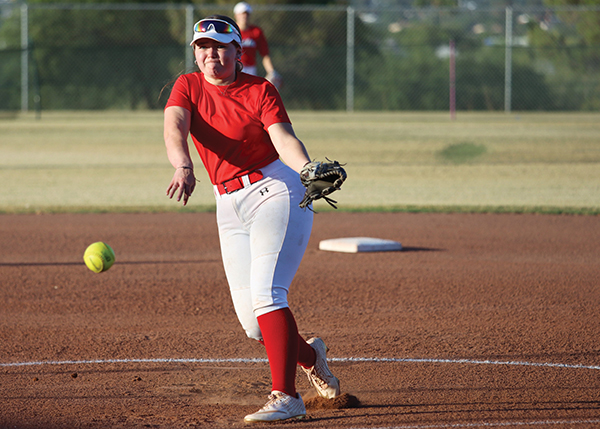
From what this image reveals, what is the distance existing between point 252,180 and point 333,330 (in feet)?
6.70

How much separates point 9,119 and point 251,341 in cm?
2098

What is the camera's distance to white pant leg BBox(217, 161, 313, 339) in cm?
377

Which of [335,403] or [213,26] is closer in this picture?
[213,26]

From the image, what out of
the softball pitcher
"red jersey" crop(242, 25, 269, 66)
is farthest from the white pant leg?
"red jersey" crop(242, 25, 269, 66)

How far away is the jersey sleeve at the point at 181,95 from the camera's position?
3.89 meters

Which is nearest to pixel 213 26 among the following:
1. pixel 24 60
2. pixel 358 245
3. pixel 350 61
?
pixel 358 245

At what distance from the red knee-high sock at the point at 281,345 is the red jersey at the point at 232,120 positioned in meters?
0.74

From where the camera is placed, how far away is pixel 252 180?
3.89 meters

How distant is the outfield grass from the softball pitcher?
705 cm

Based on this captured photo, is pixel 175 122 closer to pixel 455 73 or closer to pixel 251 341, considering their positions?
pixel 251 341

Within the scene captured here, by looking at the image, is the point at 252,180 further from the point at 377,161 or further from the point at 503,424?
the point at 377,161

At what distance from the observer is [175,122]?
150 inches

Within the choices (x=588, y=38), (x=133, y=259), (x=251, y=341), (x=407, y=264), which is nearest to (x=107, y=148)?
(x=133, y=259)

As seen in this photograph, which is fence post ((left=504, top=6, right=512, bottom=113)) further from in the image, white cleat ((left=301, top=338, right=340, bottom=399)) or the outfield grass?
white cleat ((left=301, top=338, right=340, bottom=399))
